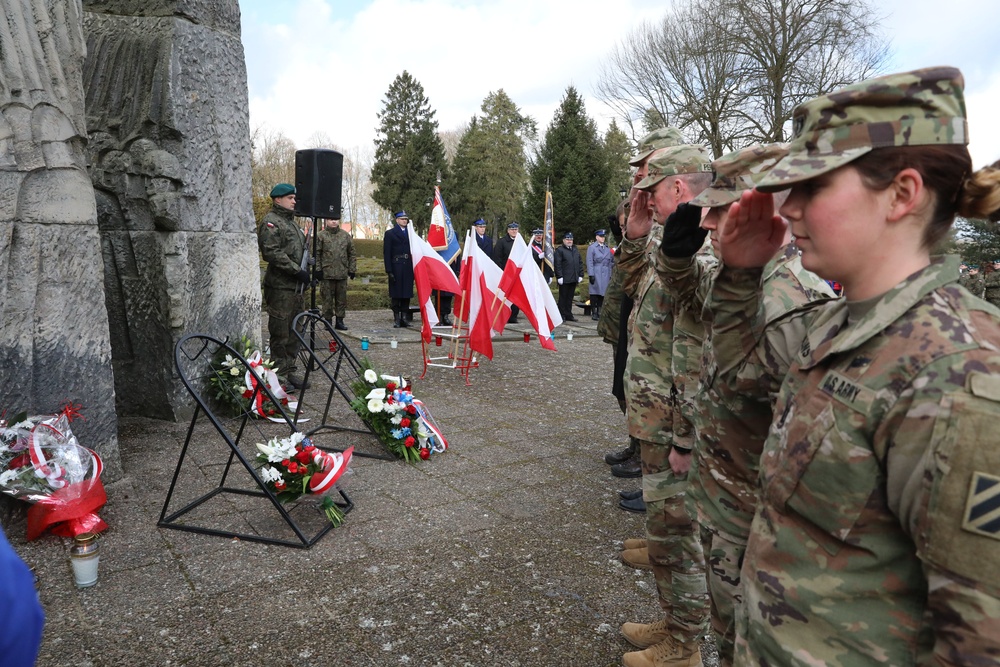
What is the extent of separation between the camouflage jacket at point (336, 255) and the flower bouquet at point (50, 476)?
6967 mm

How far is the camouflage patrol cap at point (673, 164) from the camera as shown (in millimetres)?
2553

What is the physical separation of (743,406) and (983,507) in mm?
863

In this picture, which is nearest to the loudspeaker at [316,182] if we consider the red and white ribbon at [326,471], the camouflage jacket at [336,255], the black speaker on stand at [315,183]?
the black speaker on stand at [315,183]

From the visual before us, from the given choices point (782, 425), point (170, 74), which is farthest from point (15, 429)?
point (782, 425)

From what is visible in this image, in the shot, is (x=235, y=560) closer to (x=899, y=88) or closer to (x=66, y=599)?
(x=66, y=599)

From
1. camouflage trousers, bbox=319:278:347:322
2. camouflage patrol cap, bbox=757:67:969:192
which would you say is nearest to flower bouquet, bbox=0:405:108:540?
camouflage patrol cap, bbox=757:67:969:192

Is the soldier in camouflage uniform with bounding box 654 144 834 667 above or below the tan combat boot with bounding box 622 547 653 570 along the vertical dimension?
above

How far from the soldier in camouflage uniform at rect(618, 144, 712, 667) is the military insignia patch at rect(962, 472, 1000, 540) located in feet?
4.97

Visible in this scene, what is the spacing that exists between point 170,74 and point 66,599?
3.87 metres

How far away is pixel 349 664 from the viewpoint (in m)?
2.53

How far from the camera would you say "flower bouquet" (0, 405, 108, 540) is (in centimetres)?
339

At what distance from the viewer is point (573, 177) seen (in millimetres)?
33000

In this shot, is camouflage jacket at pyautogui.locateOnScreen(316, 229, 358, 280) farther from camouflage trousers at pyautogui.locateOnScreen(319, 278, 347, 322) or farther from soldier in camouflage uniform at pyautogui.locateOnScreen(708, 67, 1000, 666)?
soldier in camouflage uniform at pyautogui.locateOnScreen(708, 67, 1000, 666)

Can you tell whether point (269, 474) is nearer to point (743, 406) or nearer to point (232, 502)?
point (232, 502)
